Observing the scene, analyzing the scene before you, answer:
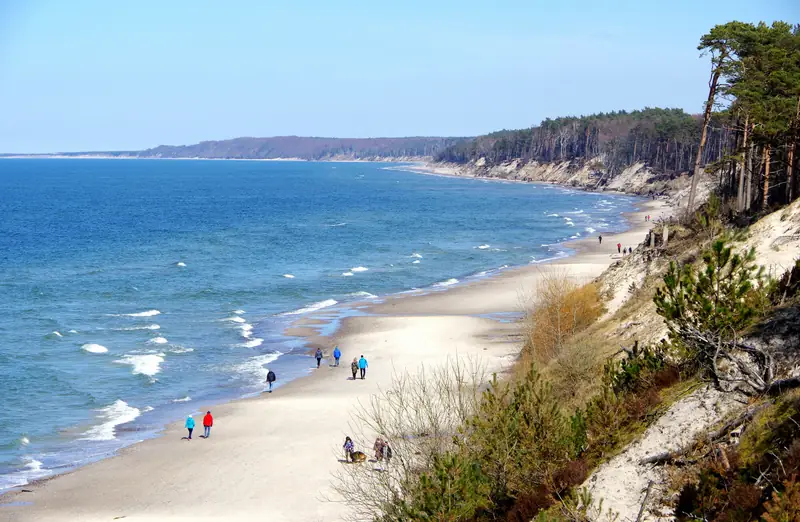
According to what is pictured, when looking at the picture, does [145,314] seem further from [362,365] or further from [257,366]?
[362,365]

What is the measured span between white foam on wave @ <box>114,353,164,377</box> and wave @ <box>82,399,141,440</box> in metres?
3.93

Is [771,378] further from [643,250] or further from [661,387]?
Answer: [643,250]

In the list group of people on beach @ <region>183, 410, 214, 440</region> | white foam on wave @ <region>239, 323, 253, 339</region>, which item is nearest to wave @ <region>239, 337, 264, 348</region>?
white foam on wave @ <region>239, 323, 253, 339</region>

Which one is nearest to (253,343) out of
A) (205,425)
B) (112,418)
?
(112,418)

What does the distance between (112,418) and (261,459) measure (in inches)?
315

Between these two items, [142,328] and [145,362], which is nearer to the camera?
[145,362]

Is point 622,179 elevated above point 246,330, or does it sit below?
above

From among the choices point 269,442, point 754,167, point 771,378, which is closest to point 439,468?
point 771,378

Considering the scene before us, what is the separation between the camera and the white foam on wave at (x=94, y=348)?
40.9 m

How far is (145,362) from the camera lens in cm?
3888

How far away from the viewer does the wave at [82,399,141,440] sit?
1169 inches

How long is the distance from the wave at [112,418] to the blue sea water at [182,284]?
0.11 metres

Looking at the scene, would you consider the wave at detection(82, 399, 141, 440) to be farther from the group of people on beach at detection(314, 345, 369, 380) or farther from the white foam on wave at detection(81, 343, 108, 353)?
the group of people on beach at detection(314, 345, 369, 380)

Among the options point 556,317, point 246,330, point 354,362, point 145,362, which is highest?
point 556,317
